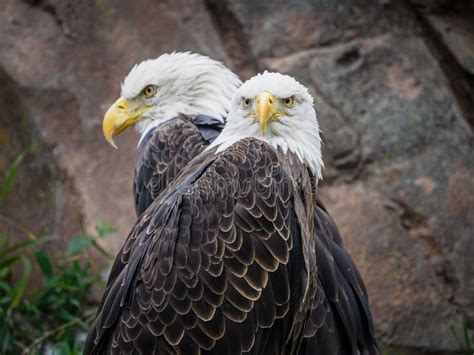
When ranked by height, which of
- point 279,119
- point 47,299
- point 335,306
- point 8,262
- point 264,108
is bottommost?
point 47,299

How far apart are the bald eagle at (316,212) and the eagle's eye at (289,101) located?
2.14 feet

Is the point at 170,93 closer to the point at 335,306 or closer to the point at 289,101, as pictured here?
the point at 289,101

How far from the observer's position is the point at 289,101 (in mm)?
4199

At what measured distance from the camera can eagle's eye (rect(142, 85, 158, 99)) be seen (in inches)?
212

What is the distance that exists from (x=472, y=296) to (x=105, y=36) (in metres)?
2.81

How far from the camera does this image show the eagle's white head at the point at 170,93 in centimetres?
536

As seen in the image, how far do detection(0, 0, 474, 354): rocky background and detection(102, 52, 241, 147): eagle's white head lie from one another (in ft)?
3.25

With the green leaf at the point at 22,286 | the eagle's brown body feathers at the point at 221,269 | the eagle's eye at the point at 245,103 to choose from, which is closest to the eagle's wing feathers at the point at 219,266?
the eagle's brown body feathers at the point at 221,269

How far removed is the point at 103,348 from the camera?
412 cm

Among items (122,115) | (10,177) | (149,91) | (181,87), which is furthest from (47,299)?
(181,87)

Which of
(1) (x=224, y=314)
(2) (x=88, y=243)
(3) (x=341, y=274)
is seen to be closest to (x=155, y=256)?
(1) (x=224, y=314)

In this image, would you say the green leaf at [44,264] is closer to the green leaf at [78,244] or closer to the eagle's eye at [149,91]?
the green leaf at [78,244]

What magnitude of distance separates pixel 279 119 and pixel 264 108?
18 centimetres

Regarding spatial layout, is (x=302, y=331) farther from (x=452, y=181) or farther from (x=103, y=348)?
(x=452, y=181)
